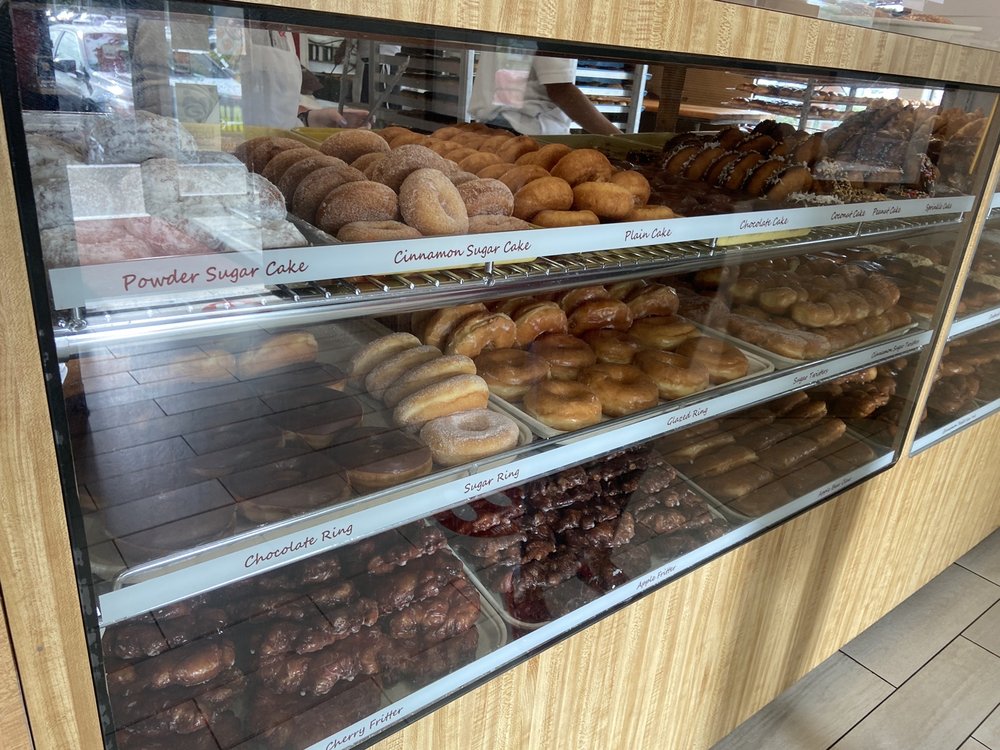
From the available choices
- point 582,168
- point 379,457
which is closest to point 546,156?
point 582,168

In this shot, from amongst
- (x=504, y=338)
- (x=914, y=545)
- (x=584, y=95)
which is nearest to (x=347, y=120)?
(x=584, y=95)

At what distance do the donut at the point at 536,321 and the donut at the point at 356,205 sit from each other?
557 millimetres

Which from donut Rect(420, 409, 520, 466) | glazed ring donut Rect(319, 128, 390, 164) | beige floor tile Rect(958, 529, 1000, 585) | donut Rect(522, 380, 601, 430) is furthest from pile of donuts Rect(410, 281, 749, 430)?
beige floor tile Rect(958, 529, 1000, 585)

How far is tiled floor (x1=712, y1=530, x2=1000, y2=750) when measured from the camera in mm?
2221

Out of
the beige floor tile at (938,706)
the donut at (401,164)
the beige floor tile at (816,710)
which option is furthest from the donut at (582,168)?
the beige floor tile at (938,706)

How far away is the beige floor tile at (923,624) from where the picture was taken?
8.30 ft

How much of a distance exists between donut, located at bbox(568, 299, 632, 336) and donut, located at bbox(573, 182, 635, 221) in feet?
1.40

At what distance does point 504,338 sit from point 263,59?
84 centimetres

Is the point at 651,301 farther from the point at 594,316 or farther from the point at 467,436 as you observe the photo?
the point at 467,436

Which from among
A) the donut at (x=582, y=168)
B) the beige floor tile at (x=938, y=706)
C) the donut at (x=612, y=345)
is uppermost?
the donut at (x=582, y=168)

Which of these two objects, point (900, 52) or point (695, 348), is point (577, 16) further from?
point (695, 348)

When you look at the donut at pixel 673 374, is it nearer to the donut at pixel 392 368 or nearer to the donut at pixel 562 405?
the donut at pixel 562 405

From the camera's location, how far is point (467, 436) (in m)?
1.34

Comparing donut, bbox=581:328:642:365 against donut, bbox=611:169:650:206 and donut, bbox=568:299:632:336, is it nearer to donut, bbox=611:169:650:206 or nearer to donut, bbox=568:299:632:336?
donut, bbox=568:299:632:336
